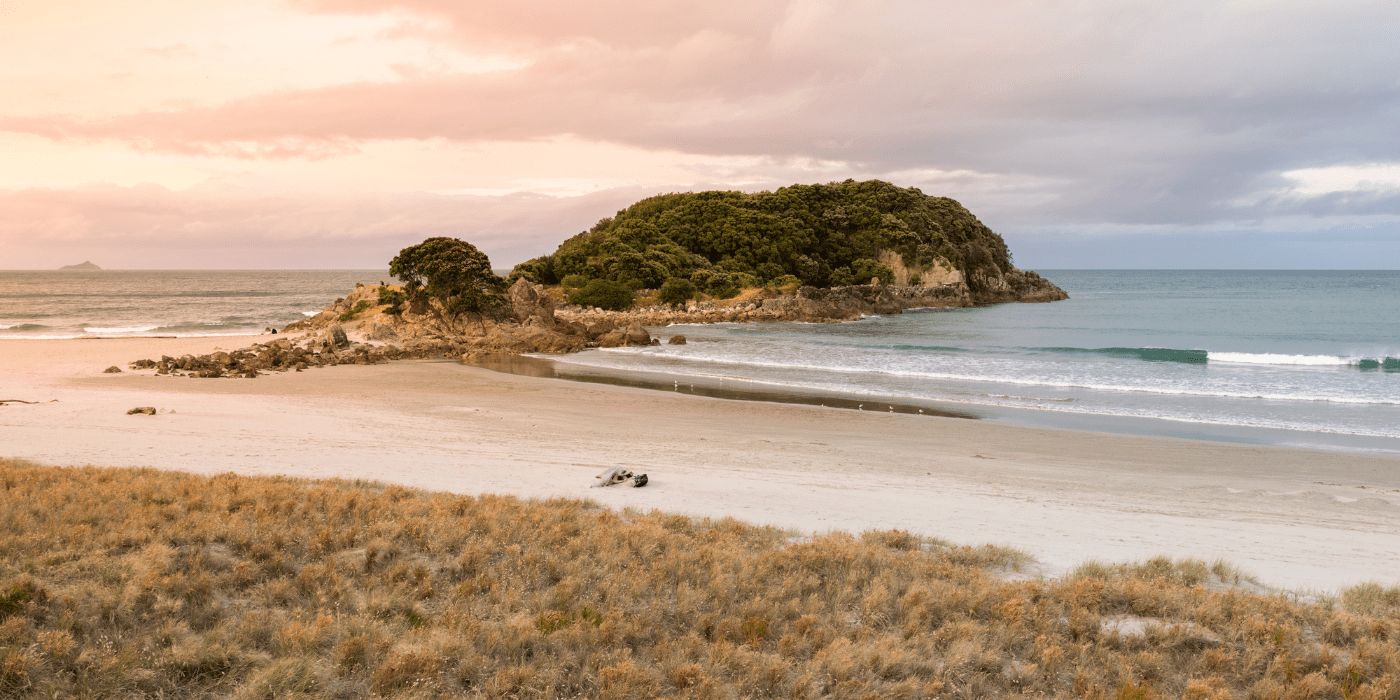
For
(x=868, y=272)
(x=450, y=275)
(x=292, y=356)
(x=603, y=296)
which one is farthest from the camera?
(x=868, y=272)

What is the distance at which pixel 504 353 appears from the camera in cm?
3406

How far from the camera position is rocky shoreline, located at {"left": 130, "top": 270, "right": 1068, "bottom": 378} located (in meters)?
27.5

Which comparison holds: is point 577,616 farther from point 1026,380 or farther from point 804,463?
point 1026,380

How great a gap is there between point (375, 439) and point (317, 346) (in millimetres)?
20024

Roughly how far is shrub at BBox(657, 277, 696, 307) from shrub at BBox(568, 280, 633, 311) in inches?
110

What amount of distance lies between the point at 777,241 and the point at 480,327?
42851 mm

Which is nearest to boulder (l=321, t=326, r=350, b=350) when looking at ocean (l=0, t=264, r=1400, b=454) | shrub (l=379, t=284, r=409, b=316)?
shrub (l=379, t=284, r=409, b=316)

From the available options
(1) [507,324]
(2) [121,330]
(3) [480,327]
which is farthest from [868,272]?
(2) [121,330]

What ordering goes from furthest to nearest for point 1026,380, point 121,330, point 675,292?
point 675,292 → point 121,330 → point 1026,380

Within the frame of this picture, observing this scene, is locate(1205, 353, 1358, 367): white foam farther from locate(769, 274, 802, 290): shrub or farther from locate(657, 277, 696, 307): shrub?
locate(657, 277, 696, 307): shrub

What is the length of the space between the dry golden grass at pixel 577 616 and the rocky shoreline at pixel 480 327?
71.6 feet

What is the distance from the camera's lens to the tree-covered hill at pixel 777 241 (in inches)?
2549

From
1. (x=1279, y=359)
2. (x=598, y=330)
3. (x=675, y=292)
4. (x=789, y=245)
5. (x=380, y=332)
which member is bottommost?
(x=1279, y=359)

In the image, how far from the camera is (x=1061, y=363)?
30.9 metres
